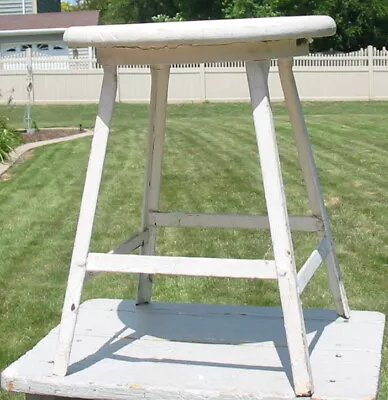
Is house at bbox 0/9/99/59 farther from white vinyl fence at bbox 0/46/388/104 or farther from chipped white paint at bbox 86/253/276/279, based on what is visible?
chipped white paint at bbox 86/253/276/279

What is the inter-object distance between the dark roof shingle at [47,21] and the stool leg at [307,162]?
101 feet

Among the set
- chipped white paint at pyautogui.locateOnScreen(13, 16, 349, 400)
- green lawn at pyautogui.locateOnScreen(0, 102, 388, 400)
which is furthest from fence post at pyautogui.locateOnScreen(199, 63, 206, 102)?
chipped white paint at pyautogui.locateOnScreen(13, 16, 349, 400)

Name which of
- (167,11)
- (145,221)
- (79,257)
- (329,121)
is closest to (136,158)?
(329,121)

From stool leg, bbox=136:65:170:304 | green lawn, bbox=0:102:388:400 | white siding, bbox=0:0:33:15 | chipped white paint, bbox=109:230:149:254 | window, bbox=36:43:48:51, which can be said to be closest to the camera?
chipped white paint, bbox=109:230:149:254

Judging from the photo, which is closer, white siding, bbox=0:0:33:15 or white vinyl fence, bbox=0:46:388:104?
white vinyl fence, bbox=0:46:388:104

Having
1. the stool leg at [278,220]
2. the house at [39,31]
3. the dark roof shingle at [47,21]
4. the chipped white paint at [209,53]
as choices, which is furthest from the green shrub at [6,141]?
the dark roof shingle at [47,21]

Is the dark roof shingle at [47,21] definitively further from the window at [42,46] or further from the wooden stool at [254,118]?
the wooden stool at [254,118]

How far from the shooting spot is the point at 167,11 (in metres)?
43.5

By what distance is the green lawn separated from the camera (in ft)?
16.8

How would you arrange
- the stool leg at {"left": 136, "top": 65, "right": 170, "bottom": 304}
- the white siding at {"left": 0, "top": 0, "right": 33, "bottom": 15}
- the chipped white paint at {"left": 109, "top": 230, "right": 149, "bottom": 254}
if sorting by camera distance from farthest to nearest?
1. the white siding at {"left": 0, "top": 0, "right": 33, "bottom": 15}
2. the stool leg at {"left": 136, "top": 65, "right": 170, "bottom": 304}
3. the chipped white paint at {"left": 109, "top": 230, "right": 149, "bottom": 254}

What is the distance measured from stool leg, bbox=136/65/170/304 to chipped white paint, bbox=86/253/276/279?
68cm

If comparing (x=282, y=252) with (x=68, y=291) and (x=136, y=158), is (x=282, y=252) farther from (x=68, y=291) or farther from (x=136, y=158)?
(x=136, y=158)

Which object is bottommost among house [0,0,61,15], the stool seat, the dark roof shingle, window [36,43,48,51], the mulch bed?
window [36,43,48,51]

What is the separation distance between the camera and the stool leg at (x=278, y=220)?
2.27 metres
